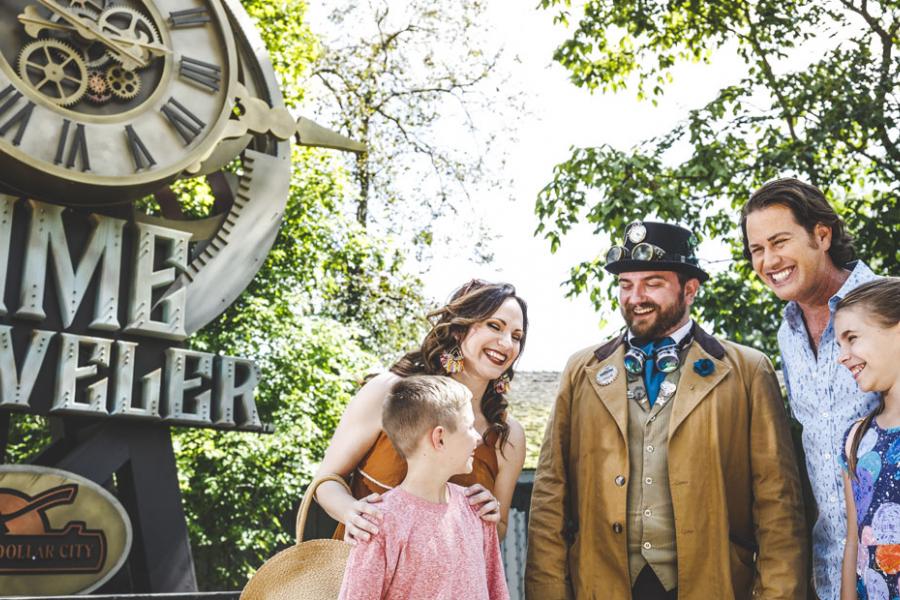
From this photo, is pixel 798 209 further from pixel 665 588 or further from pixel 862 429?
pixel 665 588

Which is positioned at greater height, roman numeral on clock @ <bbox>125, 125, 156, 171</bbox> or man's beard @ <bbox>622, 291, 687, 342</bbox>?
roman numeral on clock @ <bbox>125, 125, 156, 171</bbox>

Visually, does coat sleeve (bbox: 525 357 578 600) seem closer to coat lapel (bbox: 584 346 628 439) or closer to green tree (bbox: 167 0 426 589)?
coat lapel (bbox: 584 346 628 439)

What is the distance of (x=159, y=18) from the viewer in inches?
276

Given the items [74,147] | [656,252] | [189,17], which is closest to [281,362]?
[189,17]

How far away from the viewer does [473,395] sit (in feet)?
11.1

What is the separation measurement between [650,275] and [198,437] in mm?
10145

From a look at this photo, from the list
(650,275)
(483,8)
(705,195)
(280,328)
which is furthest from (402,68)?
(650,275)

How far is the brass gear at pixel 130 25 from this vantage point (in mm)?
6664

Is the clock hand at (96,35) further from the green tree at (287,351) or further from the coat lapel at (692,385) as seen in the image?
the green tree at (287,351)

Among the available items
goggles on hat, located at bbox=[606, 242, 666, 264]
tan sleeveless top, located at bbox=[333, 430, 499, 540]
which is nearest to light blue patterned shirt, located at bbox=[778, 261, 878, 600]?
goggles on hat, located at bbox=[606, 242, 666, 264]

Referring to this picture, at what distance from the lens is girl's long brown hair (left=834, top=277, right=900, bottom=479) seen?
2840 millimetres

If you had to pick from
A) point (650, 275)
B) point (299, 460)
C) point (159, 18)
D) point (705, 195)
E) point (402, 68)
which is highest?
point (402, 68)

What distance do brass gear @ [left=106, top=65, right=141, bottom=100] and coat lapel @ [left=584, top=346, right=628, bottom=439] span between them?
14.6ft

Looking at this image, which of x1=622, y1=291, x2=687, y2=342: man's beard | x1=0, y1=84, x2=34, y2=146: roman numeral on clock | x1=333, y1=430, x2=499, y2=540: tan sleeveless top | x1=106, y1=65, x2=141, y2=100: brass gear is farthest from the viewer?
x1=106, y1=65, x2=141, y2=100: brass gear
